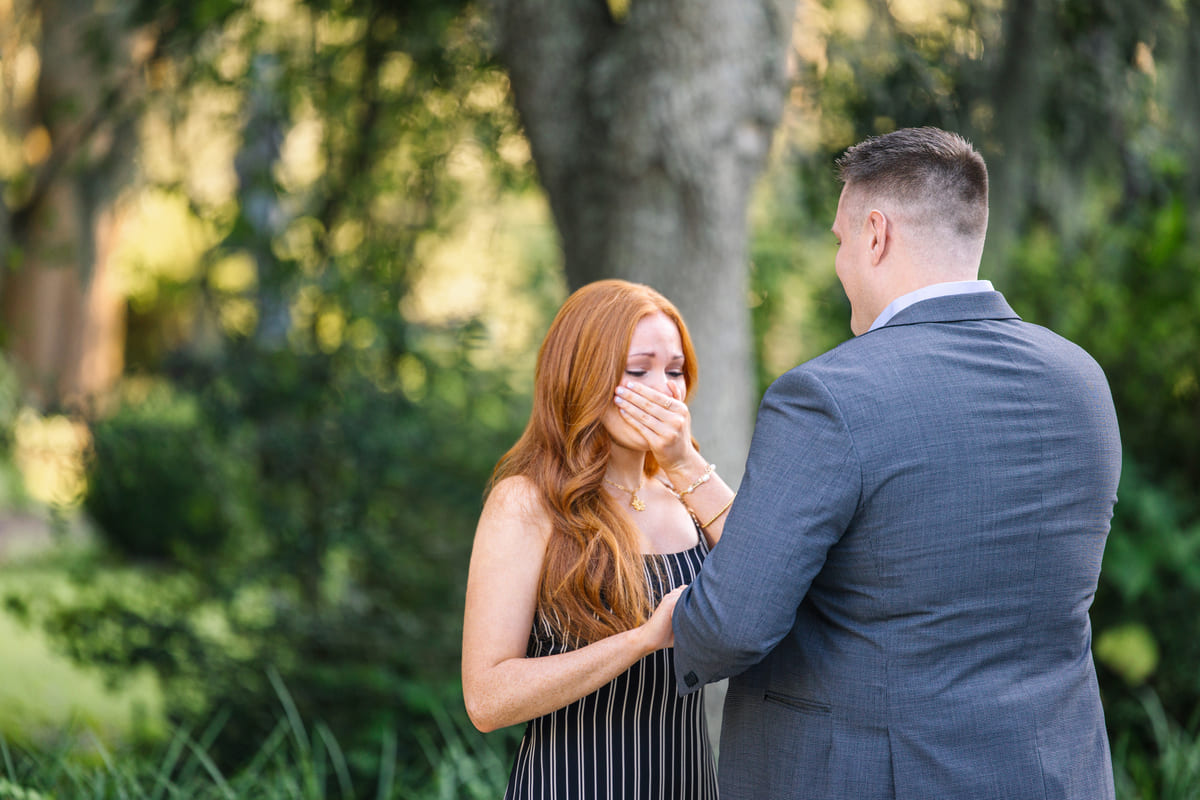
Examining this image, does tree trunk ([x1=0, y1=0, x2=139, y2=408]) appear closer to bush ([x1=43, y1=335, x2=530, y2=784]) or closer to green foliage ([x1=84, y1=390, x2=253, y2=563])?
green foliage ([x1=84, y1=390, x2=253, y2=563])

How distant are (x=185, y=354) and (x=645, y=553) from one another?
10.5 feet

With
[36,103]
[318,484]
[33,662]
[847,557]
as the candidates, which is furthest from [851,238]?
[36,103]

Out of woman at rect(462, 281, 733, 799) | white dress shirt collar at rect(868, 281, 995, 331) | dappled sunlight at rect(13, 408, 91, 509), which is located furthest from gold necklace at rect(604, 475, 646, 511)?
dappled sunlight at rect(13, 408, 91, 509)

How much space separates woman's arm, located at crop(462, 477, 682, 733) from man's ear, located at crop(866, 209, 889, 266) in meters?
0.64

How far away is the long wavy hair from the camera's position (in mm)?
1738

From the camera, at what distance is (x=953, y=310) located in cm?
155

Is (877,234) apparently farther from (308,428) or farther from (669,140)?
(308,428)

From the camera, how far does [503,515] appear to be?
5.79ft

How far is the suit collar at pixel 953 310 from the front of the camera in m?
1.54

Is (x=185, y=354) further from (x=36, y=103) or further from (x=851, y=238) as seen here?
(x=36, y=103)

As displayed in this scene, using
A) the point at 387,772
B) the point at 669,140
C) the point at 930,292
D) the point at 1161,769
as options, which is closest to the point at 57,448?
the point at 387,772

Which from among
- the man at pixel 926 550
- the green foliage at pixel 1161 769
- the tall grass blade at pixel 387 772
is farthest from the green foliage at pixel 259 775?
the green foliage at pixel 1161 769

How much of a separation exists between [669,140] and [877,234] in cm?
152

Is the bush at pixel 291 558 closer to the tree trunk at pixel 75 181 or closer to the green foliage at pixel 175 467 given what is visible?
the green foliage at pixel 175 467
